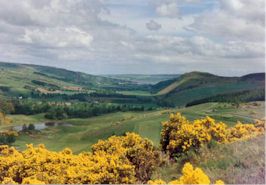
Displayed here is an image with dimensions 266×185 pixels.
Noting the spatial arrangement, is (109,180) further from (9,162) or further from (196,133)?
(196,133)

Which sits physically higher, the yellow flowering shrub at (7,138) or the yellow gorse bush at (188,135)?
the yellow gorse bush at (188,135)

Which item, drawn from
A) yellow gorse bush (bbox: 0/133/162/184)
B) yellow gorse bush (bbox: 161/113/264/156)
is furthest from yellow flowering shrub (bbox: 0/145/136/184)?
yellow gorse bush (bbox: 161/113/264/156)

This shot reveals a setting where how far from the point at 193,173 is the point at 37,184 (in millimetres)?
4533

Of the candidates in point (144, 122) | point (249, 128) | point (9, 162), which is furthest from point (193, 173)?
point (144, 122)

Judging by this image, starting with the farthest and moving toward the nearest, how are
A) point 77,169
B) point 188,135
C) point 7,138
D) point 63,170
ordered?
point 7,138, point 188,135, point 63,170, point 77,169

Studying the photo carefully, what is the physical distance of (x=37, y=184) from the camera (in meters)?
12.0

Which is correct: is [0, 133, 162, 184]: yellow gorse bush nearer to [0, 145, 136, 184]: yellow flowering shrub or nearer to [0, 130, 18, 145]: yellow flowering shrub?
[0, 145, 136, 184]: yellow flowering shrub

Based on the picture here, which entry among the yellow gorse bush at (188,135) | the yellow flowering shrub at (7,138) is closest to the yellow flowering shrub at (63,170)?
the yellow gorse bush at (188,135)

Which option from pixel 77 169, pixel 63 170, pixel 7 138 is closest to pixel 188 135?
pixel 63 170

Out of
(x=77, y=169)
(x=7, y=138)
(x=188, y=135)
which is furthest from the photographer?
(x=7, y=138)

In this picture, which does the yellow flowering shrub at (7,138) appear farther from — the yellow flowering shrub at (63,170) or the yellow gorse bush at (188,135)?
the yellow flowering shrub at (63,170)

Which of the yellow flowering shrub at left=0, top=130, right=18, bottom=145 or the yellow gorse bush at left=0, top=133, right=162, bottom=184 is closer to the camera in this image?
the yellow gorse bush at left=0, top=133, right=162, bottom=184

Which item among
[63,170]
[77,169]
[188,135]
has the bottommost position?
[63,170]

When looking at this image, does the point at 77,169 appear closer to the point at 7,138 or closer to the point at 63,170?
the point at 63,170
